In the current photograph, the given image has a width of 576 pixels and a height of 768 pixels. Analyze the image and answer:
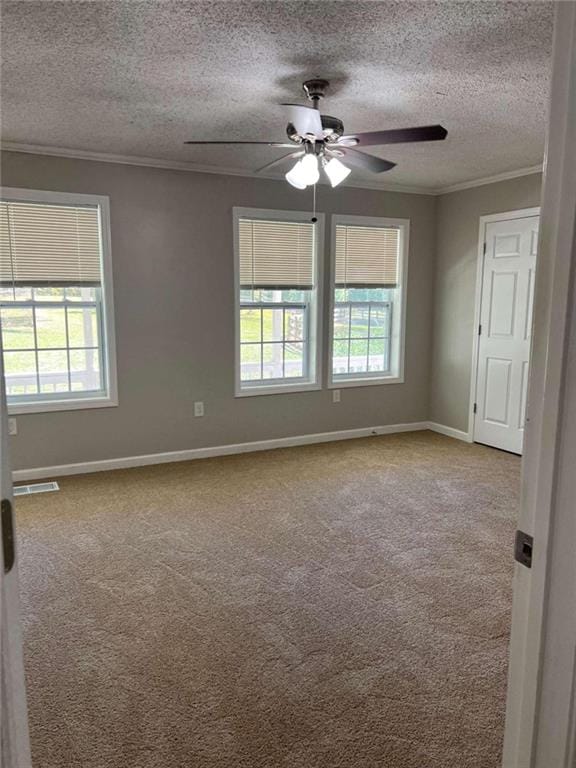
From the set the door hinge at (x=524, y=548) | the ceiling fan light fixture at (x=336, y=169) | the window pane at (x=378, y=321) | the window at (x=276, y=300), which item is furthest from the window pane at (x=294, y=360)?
the door hinge at (x=524, y=548)

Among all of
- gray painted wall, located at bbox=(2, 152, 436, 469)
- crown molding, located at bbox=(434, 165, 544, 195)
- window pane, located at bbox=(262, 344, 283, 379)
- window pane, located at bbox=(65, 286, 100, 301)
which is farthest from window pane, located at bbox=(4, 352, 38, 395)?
crown molding, located at bbox=(434, 165, 544, 195)

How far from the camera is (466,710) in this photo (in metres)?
1.92

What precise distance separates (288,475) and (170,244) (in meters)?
2.17

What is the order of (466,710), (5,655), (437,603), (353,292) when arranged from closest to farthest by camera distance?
(5,655) → (466,710) → (437,603) → (353,292)

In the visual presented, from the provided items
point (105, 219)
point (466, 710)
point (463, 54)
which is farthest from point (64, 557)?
point (463, 54)

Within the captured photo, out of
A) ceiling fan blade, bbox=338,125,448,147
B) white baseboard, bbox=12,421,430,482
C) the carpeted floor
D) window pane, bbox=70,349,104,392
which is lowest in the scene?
the carpeted floor

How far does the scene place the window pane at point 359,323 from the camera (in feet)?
17.7

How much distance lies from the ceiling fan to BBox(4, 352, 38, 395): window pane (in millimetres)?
2266

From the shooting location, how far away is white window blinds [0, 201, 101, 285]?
12.9 feet

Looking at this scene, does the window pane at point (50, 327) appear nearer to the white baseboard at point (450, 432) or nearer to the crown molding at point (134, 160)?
the crown molding at point (134, 160)

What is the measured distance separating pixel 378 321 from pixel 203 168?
7.57 ft

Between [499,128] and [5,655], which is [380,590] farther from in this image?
[499,128]

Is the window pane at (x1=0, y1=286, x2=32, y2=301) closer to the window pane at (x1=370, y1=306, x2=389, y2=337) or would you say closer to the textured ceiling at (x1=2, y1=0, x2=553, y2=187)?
the textured ceiling at (x1=2, y1=0, x2=553, y2=187)

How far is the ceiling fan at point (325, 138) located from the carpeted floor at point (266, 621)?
2.17 m
